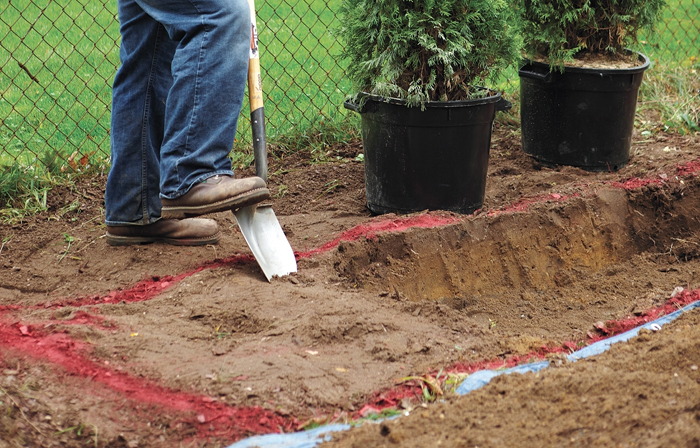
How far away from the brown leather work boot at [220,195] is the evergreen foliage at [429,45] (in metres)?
1.00

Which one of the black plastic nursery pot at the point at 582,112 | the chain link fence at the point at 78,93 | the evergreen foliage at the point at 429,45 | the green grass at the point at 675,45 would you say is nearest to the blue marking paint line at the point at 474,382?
the evergreen foliage at the point at 429,45

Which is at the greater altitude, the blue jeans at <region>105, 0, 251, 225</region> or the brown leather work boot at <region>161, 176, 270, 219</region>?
the blue jeans at <region>105, 0, 251, 225</region>

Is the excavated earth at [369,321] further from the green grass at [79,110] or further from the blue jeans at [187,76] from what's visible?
the blue jeans at [187,76]

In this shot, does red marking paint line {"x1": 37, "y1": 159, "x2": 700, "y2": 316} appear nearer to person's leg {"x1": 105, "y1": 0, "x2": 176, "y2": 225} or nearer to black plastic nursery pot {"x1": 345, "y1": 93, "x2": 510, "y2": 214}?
black plastic nursery pot {"x1": 345, "y1": 93, "x2": 510, "y2": 214}

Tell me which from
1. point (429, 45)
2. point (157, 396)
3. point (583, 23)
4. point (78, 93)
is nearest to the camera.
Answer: point (157, 396)

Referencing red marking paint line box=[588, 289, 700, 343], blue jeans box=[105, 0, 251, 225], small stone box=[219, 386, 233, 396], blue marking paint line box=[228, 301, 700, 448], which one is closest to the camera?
blue marking paint line box=[228, 301, 700, 448]

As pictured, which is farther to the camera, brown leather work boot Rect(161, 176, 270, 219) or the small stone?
brown leather work boot Rect(161, 176, 270, 219)

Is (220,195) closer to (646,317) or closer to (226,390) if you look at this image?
(226,390)

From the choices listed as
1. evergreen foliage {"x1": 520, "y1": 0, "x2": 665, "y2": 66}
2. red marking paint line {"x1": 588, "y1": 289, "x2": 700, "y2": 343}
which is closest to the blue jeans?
red marking paint line {"x1": 588, "y1": 289, "x2": 700, "y2": 343}

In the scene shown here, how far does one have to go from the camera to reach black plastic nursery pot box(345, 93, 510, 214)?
3244mm

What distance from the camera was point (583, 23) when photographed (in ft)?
13.3

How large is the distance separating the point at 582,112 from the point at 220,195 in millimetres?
2587

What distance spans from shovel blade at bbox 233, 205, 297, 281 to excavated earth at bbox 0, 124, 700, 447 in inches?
2.6

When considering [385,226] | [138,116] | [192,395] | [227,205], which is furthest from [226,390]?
[138,116]
